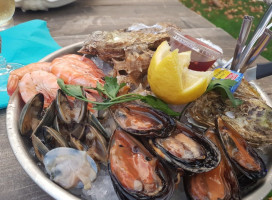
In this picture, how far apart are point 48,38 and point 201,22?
150 cm

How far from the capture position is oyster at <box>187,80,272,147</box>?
93 centimetres

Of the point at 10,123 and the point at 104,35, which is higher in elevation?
the point at 104,35

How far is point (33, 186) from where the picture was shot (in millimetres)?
920

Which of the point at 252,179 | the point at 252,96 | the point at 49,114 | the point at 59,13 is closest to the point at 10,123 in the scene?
the point at 49,114

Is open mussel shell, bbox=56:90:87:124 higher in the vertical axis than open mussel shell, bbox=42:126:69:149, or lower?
higher

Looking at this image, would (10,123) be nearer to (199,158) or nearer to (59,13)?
(199,158)

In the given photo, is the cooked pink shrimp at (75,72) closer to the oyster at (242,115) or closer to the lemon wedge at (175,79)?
the lemon wedge at (175,79)

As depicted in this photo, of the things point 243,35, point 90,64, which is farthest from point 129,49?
point 243,35

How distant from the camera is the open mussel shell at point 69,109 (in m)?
0.86

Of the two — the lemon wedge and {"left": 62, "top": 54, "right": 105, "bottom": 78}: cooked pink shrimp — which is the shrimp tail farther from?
the lemon wedge

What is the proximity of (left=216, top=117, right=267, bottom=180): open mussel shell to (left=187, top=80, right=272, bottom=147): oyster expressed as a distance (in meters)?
0.10

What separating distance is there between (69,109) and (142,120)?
11.1 inches

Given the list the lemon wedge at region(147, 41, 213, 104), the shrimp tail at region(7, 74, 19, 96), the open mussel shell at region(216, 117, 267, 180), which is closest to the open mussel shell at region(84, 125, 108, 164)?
the lemon wedge at region(147, 41, 213, 104)

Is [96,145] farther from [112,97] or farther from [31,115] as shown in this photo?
[31,115]
